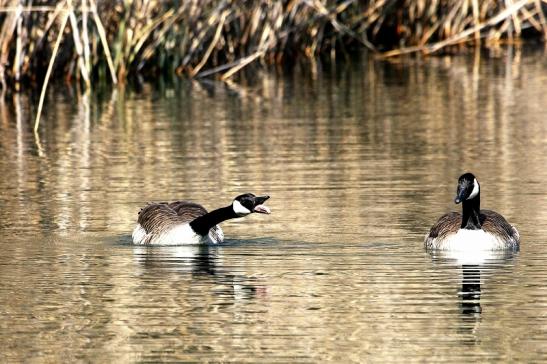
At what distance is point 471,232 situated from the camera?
13.5 m

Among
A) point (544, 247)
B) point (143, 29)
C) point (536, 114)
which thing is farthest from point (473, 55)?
point (544, 247)

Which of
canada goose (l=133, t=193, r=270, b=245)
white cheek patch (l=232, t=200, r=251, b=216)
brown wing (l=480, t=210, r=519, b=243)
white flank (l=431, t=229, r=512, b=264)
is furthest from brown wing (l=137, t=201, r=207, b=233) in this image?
brown wing (l=480, t=210, r=519, b=243)

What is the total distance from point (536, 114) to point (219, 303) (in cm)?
1341

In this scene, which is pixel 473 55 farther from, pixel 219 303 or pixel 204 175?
pixel 219 303

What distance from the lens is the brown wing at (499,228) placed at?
13383mm

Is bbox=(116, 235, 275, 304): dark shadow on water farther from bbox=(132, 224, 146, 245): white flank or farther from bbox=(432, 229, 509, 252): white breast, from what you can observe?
bbox=(432, 229, 509, 252): white breast

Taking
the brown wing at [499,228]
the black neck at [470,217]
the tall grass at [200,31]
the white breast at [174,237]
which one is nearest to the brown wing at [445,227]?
the black neck at [470,217]

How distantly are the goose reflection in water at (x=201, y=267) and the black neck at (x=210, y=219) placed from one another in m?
0.17

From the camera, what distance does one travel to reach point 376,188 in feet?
55.1

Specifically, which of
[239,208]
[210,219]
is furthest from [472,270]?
[210,219]

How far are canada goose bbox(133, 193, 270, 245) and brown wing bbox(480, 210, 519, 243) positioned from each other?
86.3 inches

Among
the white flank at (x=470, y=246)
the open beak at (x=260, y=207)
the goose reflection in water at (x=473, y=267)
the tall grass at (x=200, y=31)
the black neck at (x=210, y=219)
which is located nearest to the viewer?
the goose reflection in water at (x=473, y=267)

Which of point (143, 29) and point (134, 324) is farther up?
point (143, 29)

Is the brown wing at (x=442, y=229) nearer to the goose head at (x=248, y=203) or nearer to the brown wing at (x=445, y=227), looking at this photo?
the brown wing at (x=445, y=227)
